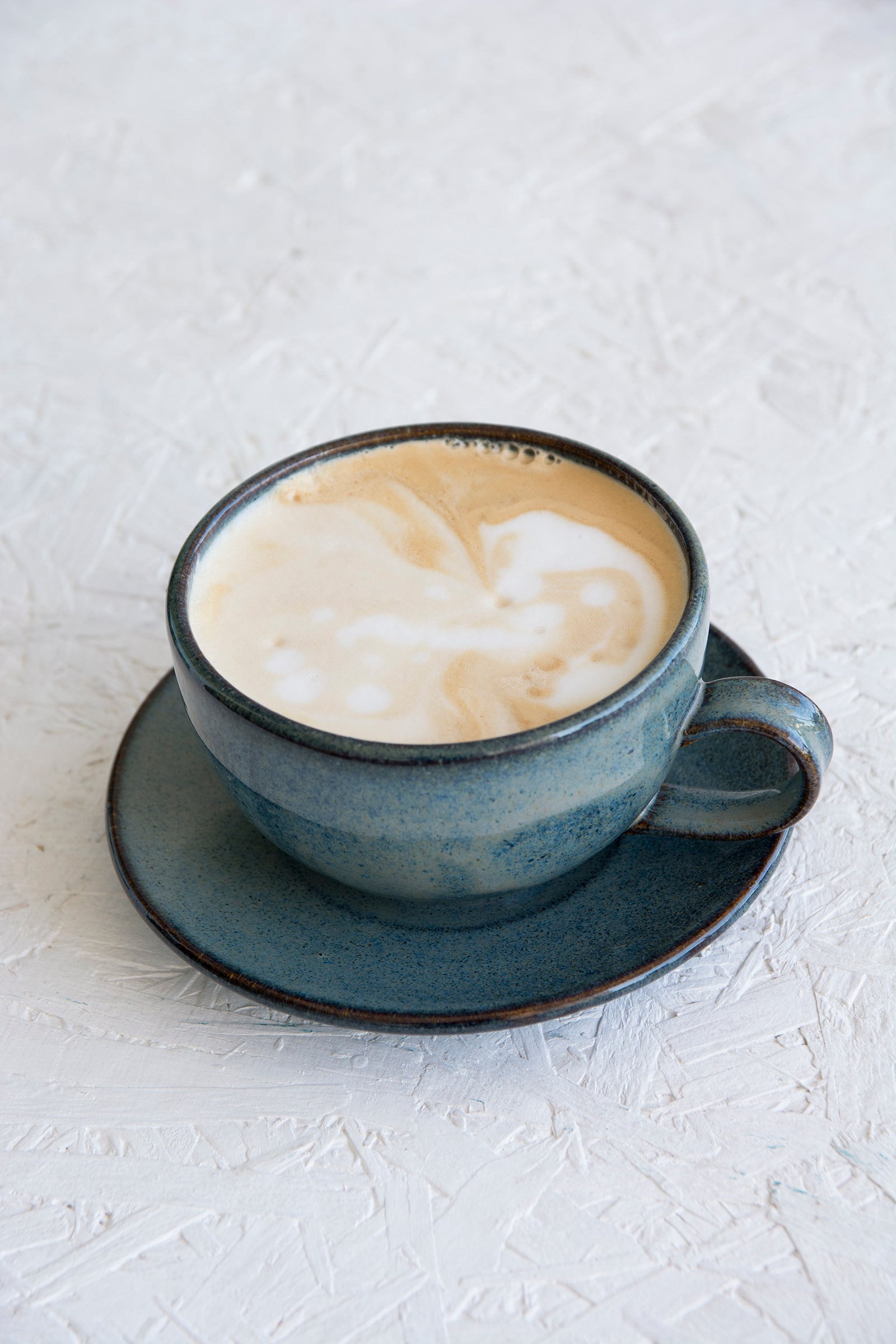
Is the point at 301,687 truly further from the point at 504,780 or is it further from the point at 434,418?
the point at 434,418

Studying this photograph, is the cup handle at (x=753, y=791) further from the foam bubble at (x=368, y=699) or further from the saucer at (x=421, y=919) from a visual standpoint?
the foam bubble at (x=368, y=699)

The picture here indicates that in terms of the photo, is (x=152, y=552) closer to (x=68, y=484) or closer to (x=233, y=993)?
(x=68, y=484)

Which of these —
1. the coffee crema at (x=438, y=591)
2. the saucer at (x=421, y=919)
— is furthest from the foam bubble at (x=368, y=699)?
the saucer at (x=421, y=919)

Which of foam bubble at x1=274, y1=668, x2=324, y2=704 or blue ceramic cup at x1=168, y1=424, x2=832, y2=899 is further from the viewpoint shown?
foam bubble at x1=274, y1=668, x2=324, y2=704

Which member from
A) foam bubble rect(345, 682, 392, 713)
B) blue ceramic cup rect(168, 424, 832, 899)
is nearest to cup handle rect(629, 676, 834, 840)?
blue ceramic cup rect(168, 424, 832, 899)

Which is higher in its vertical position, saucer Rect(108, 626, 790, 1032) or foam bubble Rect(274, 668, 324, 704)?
foam bubble Rect(274, 668, 324, 704)

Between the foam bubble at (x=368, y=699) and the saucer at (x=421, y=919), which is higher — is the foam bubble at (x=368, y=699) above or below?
above

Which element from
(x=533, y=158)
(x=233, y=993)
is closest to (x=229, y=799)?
(x=233, y=993)

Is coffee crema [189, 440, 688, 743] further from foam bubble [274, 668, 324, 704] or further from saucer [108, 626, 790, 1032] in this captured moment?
saucer [108, 626, 790, 1032]
